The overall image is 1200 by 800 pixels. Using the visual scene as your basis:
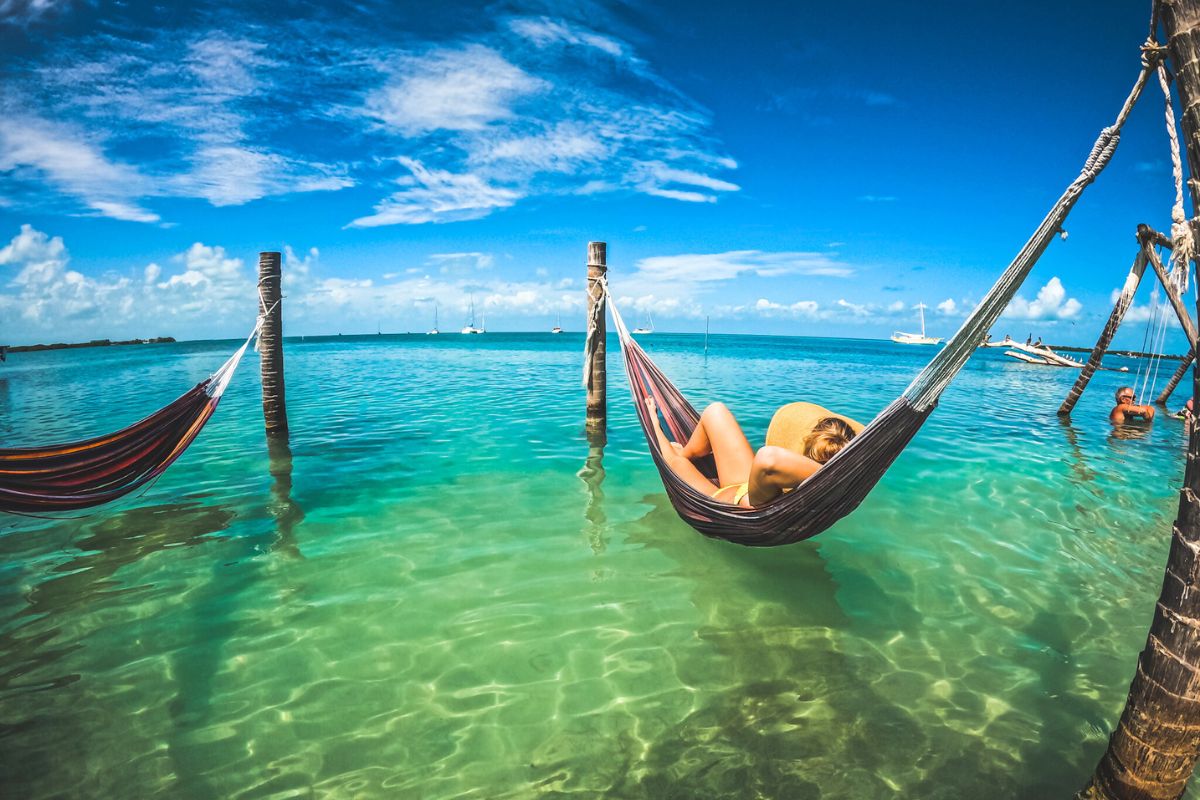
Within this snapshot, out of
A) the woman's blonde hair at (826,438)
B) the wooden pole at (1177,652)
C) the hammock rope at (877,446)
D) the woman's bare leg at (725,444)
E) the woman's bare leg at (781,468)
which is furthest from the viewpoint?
the woman's bare leg at (725,444)

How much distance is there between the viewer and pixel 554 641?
2982 millimetres

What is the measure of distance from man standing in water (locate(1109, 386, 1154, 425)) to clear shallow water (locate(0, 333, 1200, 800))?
19.6 feet

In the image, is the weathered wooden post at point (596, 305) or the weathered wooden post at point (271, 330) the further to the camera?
the weathered wooden post at point (596, 305)

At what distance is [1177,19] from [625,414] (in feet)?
28.0

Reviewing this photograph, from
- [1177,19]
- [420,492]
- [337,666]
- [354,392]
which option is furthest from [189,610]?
[354,392]

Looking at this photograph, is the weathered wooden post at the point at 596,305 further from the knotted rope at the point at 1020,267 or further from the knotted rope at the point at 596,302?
the knotted rope at the point at 1020,267

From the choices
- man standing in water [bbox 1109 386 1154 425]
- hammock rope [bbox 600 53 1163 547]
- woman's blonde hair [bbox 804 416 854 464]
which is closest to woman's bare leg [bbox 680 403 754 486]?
hammock rope [bbox 600 53 1163 547]

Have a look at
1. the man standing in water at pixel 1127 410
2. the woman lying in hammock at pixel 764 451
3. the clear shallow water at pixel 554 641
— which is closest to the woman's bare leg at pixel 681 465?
the woman lying in hammock at pixel 764 451

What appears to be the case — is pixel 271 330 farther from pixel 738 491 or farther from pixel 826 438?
pixel 826 438

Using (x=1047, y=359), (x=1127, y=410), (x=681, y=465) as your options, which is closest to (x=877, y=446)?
(x=681, y=465)

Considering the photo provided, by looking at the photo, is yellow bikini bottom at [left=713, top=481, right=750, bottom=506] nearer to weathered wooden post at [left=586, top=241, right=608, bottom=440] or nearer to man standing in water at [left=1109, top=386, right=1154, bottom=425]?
weathered wooden post at [left=586, top=241, right=608, bottom=440]

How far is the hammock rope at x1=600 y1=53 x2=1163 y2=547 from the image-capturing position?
5.96 ft

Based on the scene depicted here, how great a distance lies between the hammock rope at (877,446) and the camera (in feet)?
5.96

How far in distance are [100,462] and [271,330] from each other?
280 cm
